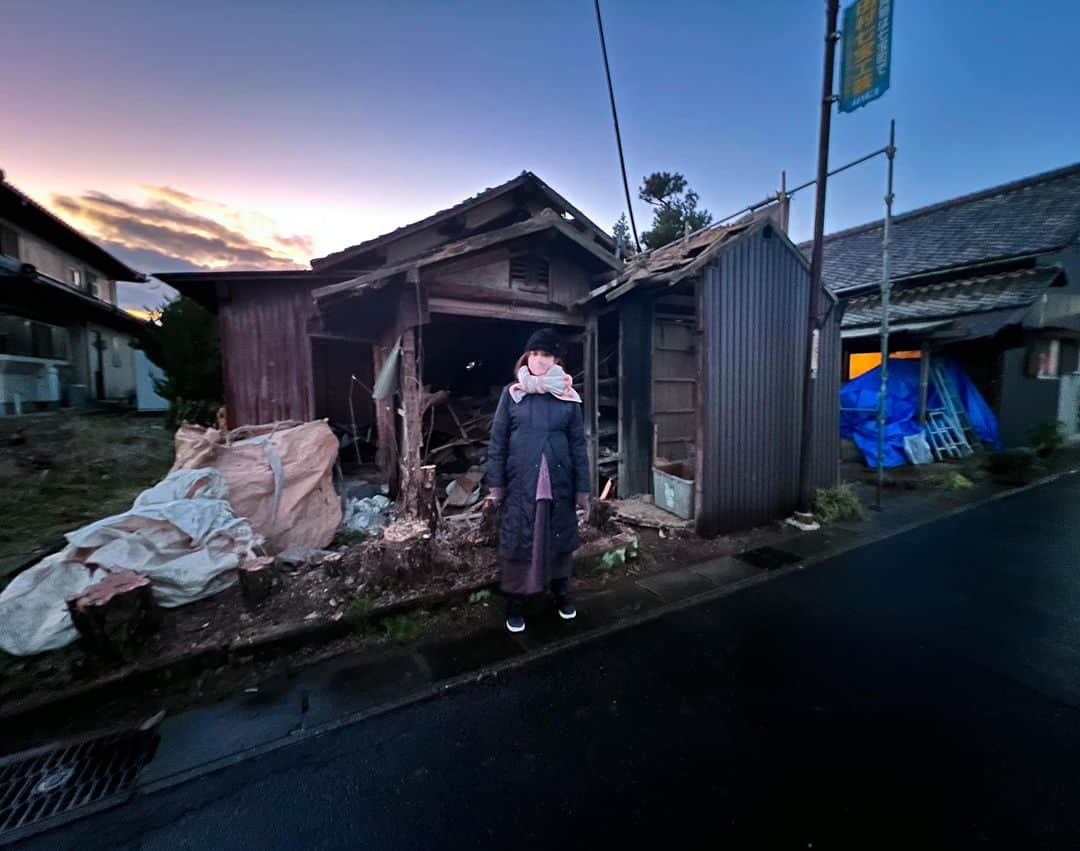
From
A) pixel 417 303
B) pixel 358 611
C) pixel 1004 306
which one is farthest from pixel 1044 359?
pixel 358 611

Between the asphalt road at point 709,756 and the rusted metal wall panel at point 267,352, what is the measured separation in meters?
5.83

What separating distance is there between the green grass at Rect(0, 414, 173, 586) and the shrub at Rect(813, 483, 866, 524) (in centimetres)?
893

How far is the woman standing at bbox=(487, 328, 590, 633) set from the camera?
137 inches

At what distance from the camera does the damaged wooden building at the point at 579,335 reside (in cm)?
541

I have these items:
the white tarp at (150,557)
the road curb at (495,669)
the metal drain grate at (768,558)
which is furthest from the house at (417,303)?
the metal drain grate at (768,558)

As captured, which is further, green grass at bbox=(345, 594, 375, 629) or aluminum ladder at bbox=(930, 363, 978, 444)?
aluminum ladder at bbox=(930, 363, 978, 444)

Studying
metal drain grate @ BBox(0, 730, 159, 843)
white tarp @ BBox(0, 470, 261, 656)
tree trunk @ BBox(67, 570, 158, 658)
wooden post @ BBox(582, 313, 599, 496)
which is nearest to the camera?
metal drain grate @ BBox(0, 730, 159, 843)

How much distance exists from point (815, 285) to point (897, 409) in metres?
6.55

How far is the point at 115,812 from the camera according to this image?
2.03 m

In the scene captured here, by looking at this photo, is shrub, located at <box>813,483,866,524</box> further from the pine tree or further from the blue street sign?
the pine tree

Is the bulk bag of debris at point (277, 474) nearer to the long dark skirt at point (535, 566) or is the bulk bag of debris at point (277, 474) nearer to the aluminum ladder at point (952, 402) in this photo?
the long dark skirt at point (535, 566)

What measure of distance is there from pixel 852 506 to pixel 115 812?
7.72 meters

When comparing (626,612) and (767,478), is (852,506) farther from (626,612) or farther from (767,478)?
(626,612)

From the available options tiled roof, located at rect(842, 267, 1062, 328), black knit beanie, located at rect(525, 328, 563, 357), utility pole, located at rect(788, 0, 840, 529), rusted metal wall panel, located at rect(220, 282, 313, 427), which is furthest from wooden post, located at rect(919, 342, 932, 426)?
rusted metal wall panel, located at rect(220, 282, 313, 427)
